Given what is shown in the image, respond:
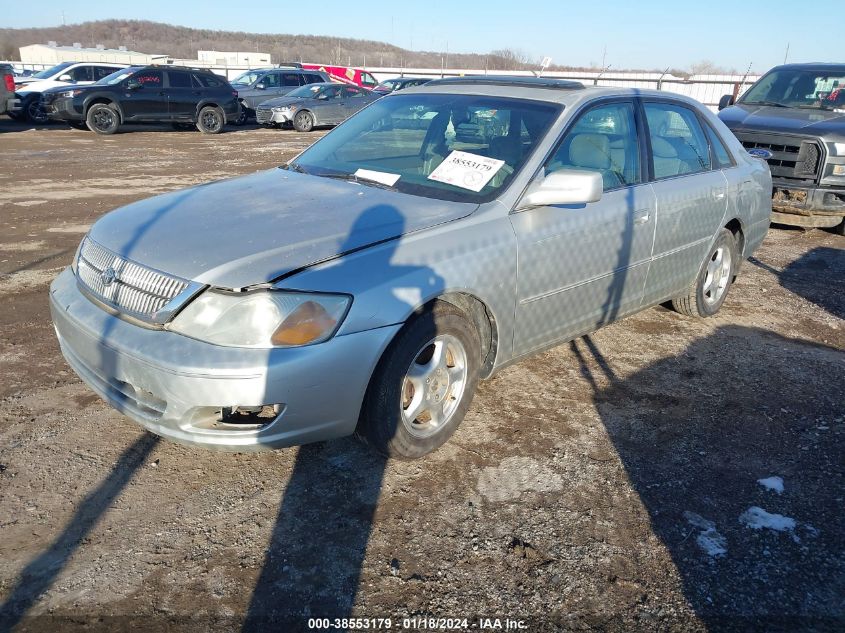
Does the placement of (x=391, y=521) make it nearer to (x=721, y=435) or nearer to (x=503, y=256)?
(x=503, y=256)

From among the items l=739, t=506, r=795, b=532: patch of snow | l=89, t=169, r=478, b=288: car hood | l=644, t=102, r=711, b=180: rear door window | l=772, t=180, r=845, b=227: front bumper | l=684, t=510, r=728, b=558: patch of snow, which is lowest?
l=684, t=510, r=728, b=558: patch of snow

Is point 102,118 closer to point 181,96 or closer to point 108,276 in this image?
point 181,96

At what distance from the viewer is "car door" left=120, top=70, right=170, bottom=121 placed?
1747 centimetres

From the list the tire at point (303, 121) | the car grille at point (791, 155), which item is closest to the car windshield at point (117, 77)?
the tire at point (303, 121)

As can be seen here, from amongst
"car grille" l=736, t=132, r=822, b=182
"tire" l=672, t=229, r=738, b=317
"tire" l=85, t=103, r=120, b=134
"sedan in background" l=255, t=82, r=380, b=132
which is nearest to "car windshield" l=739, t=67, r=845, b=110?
"car grille" l=736, t=132, r=822, b=182

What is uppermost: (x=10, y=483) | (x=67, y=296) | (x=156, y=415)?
(x=67, y=296)

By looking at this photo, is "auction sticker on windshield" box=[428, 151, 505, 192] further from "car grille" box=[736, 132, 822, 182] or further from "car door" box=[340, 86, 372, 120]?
"car door" box=[340, 86, 372, 120]

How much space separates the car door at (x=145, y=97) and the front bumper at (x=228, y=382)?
16.6m

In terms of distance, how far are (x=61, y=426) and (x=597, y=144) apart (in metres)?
3.31

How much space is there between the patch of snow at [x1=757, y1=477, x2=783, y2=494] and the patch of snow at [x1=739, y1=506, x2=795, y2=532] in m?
0.22

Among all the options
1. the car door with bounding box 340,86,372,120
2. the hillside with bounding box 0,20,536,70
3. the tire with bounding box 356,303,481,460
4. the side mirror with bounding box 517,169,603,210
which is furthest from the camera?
the hillside with bounding box 0,20,536,70

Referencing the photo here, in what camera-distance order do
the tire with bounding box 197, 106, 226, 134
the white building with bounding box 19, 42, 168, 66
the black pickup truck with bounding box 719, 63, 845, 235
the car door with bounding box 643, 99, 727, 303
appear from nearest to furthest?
1. the car door with bounding box 643, 99, 727, 303
2. the black pickup truck with bounding box 719, 63, 845, 235
3. the tire with bounding box 197, 106, 226, 134
4. the white building with bounding box 19, 42, 168, 66

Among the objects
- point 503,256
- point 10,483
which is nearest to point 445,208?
point 503,256

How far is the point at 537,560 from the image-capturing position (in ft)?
8.68
